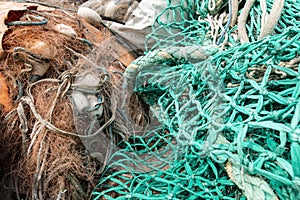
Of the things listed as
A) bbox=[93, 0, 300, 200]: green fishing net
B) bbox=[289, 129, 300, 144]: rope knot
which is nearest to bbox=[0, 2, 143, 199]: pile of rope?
bbox=[93, 0, 300, 200]: green fishing net

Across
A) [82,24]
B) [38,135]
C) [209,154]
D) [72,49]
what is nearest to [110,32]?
[82,24]

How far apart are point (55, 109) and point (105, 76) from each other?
191 mm

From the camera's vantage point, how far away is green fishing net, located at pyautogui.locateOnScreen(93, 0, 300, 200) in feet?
2.39

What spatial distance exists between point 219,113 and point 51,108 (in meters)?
0.44

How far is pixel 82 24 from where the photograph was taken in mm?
1269

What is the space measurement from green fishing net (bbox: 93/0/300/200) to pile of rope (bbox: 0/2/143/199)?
0.08 meters

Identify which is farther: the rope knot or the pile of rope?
the pile of rope

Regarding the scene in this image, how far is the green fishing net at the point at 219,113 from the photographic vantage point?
2.39 ft

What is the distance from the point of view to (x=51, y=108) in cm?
96

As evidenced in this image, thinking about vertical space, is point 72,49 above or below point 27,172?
above

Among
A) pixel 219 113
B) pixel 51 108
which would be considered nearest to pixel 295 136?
pixel 219 113

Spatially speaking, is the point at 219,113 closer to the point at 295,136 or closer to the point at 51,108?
the point at 295,136

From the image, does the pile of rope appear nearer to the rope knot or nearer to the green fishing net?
the green fishing net

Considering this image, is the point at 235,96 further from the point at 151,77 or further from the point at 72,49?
the point at 72,49
